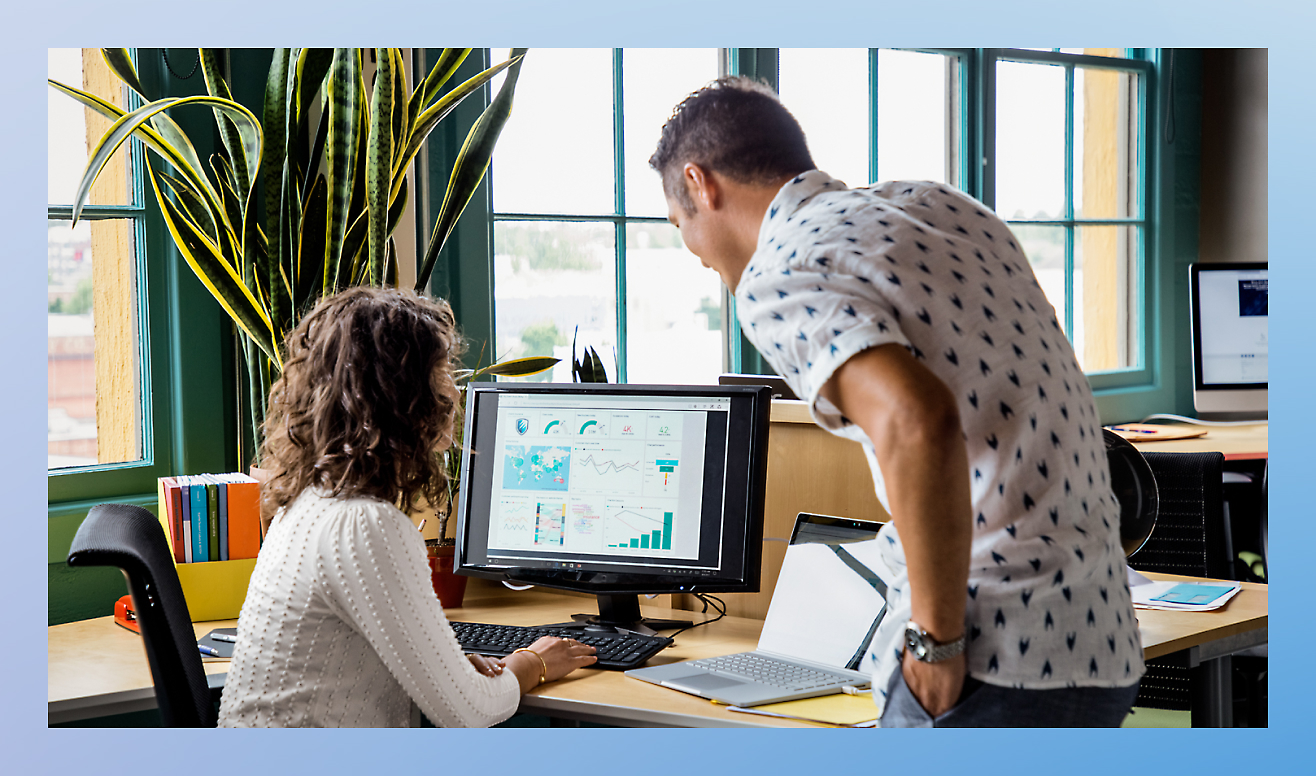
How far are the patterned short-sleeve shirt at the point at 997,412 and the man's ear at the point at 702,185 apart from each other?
0.26 metres

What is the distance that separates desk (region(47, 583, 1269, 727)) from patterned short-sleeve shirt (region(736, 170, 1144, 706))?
0.39m

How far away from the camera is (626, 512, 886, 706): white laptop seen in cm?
151

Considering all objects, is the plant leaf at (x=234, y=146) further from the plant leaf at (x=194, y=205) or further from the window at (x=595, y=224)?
the window at (x=595, y=224)

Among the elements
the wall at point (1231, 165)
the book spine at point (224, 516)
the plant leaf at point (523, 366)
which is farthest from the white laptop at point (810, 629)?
the wall at point (1231, 165)

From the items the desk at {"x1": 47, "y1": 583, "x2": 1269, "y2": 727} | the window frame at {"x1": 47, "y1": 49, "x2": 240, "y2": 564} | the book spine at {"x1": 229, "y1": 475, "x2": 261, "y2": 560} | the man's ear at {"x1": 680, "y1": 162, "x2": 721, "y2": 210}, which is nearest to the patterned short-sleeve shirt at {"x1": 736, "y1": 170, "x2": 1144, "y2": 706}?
the man's ear at {"x1": 680, "y1": 162, "x2": 721, "y2": 210}

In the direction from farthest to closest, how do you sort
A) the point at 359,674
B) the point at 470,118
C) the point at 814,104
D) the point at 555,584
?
the point at 814,104
the point at 470,118
the point at 555,584
the point at 359,674

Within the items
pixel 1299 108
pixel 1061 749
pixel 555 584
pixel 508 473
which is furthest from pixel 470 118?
pixel 1061 749

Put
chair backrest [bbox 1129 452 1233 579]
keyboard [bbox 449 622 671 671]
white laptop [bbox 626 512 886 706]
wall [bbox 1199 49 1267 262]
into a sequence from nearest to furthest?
1. white laptop [bbox 626 512 886 706]
2. keyboard [bbox 449 622 671 671]
3. chair backrest [bbox 1129 452 1233 579]
4. wall [bbox 1199 49 1267 262]

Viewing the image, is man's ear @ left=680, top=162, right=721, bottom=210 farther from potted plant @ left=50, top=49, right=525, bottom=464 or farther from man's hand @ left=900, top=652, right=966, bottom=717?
potted plant @ left=50, top=49, right=525, bottom=464

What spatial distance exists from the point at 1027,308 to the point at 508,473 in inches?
38.9

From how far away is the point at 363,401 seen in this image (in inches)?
54.9

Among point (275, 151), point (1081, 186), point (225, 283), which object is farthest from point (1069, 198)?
point (225, 283)

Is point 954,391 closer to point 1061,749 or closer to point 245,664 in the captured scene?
point 1061,749

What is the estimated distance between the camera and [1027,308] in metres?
1.15
